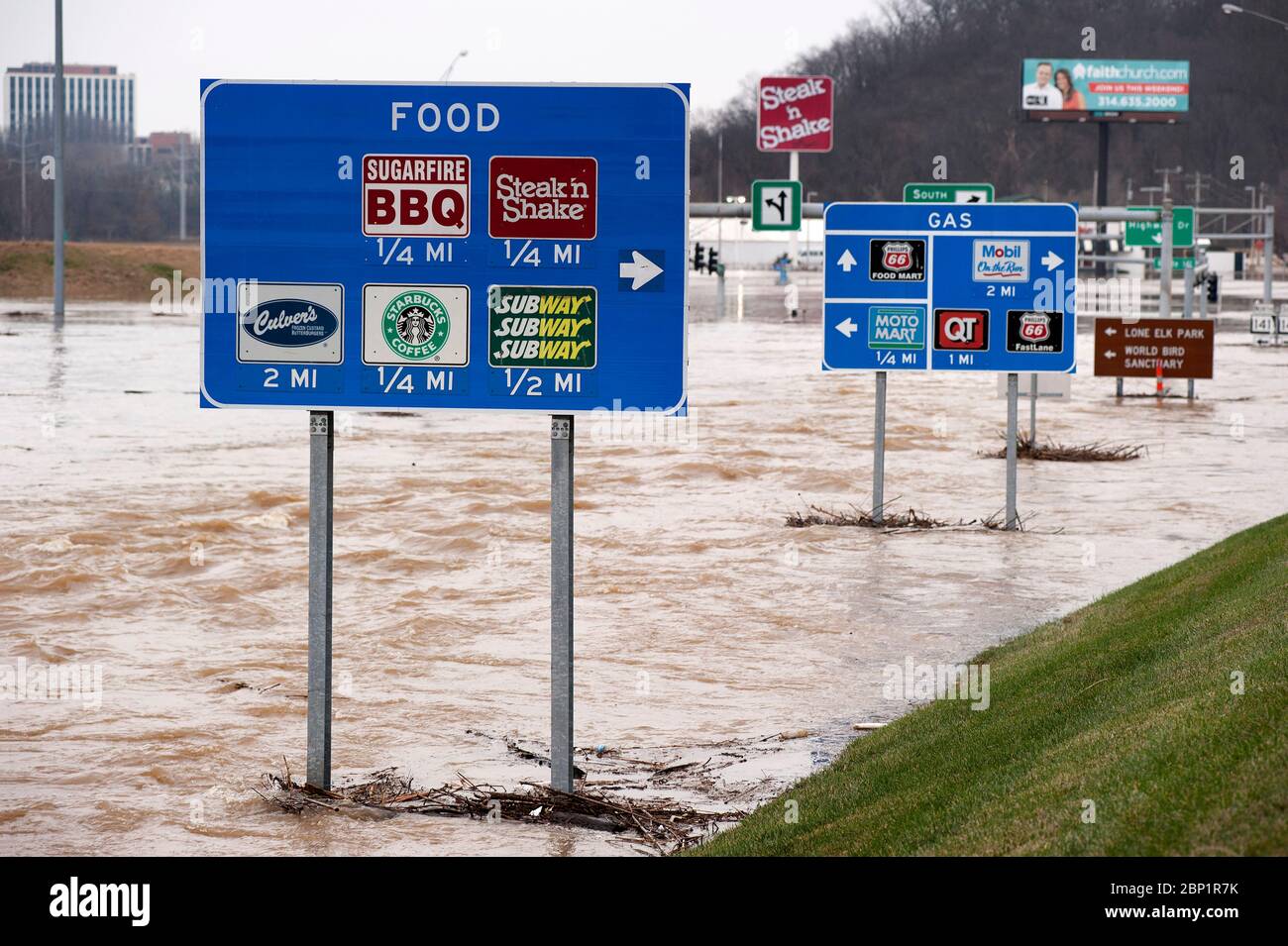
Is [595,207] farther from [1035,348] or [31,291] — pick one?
[31,291]

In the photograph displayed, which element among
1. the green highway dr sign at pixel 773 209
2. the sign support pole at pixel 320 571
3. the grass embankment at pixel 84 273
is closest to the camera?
the sign support pole at pixel 320 571

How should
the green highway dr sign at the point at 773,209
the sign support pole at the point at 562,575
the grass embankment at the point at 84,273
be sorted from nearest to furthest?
the sign support pole at the point at 562,575 < the green highway dr sign at the point at 773,209 < the grass embankment at the point at 84,273

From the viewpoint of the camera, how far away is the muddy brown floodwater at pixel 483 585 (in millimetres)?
9422

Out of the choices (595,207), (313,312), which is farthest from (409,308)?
(595,207)

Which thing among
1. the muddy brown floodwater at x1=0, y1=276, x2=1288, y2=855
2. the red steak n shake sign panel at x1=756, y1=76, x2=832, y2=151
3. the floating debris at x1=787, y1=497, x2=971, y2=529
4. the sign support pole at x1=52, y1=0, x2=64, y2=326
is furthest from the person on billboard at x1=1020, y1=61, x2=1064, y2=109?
the floating debris at x1=787, y1=497, x2=971, y2=529

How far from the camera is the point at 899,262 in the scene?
1733cm

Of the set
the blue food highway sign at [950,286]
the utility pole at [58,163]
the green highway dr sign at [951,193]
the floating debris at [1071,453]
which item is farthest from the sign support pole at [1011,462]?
the utility pole at [58,163]

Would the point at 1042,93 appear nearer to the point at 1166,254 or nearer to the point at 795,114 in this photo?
the point at 795,114

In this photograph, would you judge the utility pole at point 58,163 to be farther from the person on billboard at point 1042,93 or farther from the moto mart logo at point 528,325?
the person on billboard at point 1042,93

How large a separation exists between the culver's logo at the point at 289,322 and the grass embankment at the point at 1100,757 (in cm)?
271

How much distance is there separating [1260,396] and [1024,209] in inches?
781

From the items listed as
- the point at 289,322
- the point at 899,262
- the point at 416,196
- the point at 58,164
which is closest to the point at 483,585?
the point at 899,262

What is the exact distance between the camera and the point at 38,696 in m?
11.0

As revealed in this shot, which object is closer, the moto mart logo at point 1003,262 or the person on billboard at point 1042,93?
the moto mart logo at point 1003,262
